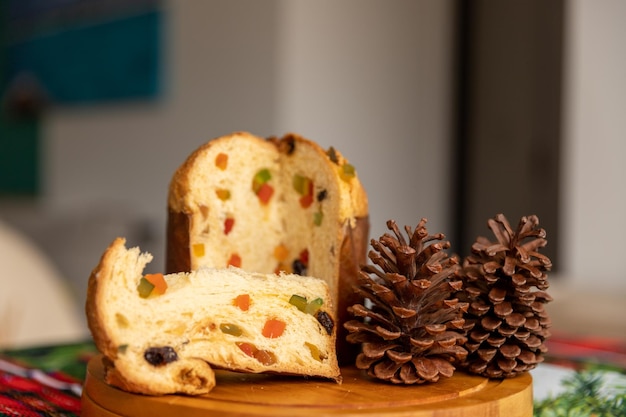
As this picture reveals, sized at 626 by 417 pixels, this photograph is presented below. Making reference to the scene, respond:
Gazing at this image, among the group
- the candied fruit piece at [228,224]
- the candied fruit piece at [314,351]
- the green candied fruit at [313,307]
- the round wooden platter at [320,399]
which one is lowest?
the round wooden platter at [320,399]

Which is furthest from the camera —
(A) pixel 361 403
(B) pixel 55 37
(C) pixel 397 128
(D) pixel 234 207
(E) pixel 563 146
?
(B) pixel 55 37

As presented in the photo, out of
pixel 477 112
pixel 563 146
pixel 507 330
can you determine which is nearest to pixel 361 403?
pixel 507 330

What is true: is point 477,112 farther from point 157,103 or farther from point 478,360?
point 478,360

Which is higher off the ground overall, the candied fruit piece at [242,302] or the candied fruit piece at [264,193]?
the candied fruit piece at [264,193]

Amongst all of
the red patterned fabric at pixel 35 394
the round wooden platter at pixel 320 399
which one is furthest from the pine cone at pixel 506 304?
the red patterned fabric at pixel 35 394

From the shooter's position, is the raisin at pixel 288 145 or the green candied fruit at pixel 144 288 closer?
the green candied fruit at pixel 144 288

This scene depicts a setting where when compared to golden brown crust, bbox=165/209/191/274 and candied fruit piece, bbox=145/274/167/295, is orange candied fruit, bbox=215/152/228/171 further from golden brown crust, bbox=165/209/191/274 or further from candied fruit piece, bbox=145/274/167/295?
candied fruit piece, bbox=145/274/167/295

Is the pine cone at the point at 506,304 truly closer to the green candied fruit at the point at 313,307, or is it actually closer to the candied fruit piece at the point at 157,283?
the green candied fruit at the point at 313,307
